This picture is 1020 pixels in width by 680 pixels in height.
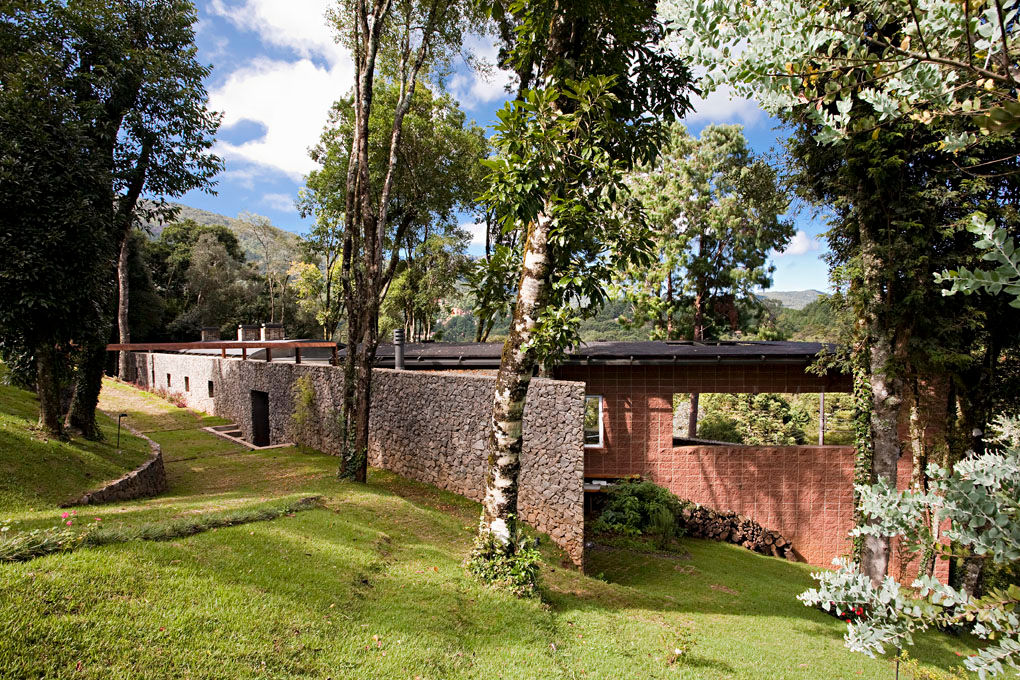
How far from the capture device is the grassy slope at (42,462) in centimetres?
682

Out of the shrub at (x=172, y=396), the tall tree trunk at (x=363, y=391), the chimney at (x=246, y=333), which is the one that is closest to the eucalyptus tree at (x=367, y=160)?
the tall tree trunk at (x=363, y=391)

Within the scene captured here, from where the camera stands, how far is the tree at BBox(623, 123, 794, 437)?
21344 millimetres

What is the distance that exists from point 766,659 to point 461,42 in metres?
13.9

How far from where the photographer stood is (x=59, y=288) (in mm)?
8281

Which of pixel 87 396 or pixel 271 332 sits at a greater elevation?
pixel 271 332

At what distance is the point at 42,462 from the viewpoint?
307 inches

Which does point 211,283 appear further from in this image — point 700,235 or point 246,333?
point 700,235

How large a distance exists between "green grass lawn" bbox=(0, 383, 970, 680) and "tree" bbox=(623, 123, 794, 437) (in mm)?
14391

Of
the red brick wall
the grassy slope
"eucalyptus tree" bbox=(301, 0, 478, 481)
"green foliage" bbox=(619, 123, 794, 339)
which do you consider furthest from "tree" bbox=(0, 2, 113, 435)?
"green foliage" bbox=(619, 123, 794, 339)

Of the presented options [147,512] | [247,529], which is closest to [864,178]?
[247,529]

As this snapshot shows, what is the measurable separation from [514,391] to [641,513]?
20.0ft

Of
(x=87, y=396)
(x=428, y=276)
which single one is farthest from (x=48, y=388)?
(x=428, y=276)

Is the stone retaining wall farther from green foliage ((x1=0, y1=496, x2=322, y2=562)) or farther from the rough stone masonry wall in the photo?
the rough stone masonry wall

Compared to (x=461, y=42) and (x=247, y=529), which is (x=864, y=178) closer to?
(x=461, y=42)
